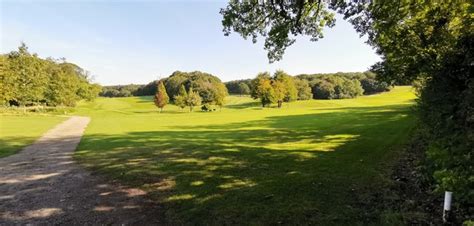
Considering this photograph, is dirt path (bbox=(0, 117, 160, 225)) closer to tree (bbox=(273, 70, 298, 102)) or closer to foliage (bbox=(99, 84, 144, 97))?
tree (bbox=(273, 70, 298, 102))

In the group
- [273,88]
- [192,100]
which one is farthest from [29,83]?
[273,88]

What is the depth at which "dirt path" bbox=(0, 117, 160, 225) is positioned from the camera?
6.82 m

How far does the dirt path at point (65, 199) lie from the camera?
682 centimetres

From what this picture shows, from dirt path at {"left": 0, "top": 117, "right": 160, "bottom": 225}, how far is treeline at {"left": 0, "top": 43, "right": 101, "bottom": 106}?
154 feet

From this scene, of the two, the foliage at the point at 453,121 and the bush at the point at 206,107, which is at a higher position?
the foliage at the point at 453,121

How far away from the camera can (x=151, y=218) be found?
6688 mm

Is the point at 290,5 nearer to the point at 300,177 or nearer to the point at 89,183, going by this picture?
the point at 300,177

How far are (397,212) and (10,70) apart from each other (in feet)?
212

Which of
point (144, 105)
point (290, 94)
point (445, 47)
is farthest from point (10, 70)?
point (445, 47)

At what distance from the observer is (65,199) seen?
809cm

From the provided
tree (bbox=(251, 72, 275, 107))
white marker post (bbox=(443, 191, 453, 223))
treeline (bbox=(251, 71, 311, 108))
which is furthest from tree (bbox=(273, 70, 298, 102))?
white marker post (bbox=(443, 191, 453, 223))

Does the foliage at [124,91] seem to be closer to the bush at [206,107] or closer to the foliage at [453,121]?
the bush at [206,107]

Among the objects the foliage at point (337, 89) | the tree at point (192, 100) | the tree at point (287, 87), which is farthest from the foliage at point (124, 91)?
the foliage at point (337, 89)

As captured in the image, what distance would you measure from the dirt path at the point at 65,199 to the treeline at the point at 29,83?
46.9m
